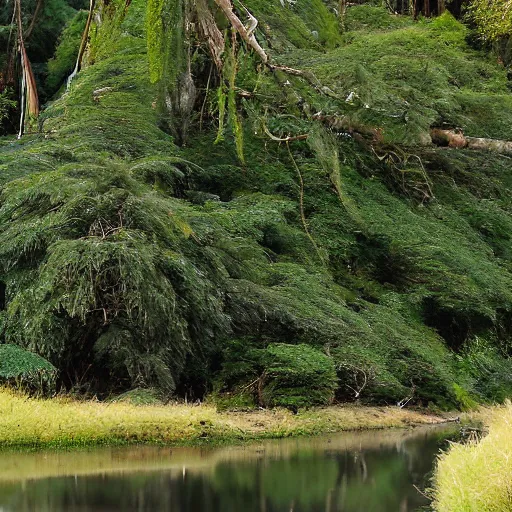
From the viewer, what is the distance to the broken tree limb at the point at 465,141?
70.6 ft

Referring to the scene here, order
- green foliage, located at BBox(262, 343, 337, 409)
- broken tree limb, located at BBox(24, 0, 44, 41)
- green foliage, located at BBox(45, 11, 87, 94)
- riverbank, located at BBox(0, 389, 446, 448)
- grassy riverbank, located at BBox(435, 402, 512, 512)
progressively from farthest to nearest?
broken tree limb, located at BBox(24, 0, 44, 41), green foliage, located at BBox(45, 11, 87, 94), green foliage, located at BBox(262, 343, 337, 409), riverbank, located at BBox(0, 389, 446, 448), grassy riverbank, located at BBox(435, 402, 512, 512)

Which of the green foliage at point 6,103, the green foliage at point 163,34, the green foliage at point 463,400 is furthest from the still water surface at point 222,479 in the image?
the green foliage at point 6,103

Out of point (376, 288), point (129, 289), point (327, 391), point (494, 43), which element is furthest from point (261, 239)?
point (494, 43)

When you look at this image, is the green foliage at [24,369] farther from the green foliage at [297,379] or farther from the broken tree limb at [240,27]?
the broken tree limb at [240,27]

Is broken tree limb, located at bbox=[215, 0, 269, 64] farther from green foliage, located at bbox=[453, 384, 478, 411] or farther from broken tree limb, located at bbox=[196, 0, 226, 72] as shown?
green foliage, located at bbox=[453, 384, 478, 411]

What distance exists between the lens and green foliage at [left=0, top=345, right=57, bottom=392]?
12.5 meters

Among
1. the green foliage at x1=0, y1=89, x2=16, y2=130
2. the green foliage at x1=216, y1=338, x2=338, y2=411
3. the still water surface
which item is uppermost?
the green foliage at x1=0, y1=89, x2=16, y2=130

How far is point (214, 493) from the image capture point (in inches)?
362

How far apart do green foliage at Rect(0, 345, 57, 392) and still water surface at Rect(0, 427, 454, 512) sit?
6.22 ft

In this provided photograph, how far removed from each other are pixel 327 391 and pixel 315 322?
144cm

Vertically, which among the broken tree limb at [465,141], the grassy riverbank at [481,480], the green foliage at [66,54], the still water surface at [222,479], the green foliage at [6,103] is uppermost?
the green foliage at [66,54]

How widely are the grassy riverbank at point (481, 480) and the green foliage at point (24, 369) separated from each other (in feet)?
18.9

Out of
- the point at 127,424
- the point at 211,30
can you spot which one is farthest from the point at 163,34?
the point at 127,424

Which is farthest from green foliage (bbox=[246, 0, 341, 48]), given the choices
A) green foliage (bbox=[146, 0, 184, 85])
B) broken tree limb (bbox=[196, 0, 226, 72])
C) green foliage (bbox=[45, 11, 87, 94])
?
green foliage (bbox=[146, 0, 184, 85])
